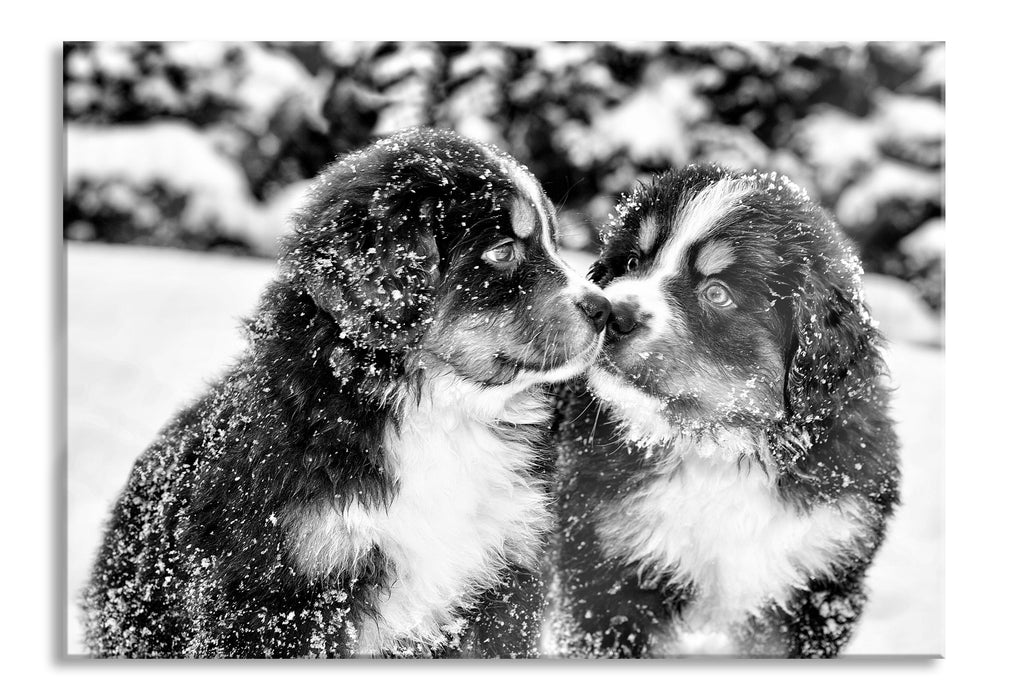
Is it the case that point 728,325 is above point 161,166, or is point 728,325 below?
below

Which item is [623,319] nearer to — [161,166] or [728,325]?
[728,325]

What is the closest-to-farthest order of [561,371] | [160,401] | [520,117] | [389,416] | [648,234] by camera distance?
[389,416], [561,371], [648,234], [160,401], [520,117]

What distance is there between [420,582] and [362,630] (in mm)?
233

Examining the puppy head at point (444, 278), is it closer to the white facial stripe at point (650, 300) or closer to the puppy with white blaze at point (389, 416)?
the puppy with white blaze at point (389, 416)

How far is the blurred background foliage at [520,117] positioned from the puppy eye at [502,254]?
620 mm

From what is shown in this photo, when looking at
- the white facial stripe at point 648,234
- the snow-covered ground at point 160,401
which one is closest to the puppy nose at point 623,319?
the white facial stripe at point 648,234

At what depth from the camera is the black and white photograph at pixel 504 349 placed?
2.71 meters

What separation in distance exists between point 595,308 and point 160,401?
1.42m

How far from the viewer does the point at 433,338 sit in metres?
2.70

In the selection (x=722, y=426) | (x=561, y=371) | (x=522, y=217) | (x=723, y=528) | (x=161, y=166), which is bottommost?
(x=723, y=528)

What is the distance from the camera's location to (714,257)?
114 inches

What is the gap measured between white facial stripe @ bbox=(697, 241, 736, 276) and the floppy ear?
225 millimetres

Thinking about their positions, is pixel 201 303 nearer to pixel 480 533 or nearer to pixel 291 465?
pixel 291 465

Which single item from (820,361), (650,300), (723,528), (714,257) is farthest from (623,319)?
(723,528)
